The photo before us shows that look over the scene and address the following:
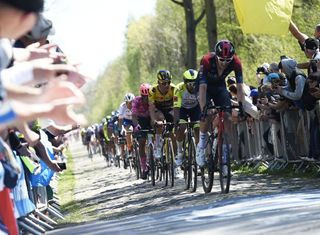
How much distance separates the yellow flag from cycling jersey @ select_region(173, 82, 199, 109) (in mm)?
1912

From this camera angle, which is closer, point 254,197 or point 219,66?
point 254,197

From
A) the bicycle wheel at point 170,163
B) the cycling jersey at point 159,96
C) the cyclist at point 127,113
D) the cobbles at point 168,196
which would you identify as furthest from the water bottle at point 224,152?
the cyclist at point 127,113

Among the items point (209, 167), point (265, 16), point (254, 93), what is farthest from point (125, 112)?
point (209, 167)

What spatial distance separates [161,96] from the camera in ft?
53.0

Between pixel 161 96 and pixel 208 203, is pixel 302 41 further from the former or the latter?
pixel 208 203

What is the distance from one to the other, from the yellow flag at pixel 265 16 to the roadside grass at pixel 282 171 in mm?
2383

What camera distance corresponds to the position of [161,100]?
53.2 feet

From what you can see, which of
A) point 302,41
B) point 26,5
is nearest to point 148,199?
point 302,41

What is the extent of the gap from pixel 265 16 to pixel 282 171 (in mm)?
3707

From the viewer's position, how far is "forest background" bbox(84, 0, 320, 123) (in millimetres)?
31219

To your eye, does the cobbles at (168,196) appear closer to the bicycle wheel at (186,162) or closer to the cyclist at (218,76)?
the bicycle wheel at (186,162)

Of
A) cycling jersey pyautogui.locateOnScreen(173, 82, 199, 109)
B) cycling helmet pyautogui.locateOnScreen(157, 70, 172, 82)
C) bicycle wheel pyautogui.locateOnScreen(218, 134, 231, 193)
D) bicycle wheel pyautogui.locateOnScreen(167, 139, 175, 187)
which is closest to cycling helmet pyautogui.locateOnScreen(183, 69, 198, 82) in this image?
cycling jersey pyautogui.locateOnScreen(173, 82, 199, 109)

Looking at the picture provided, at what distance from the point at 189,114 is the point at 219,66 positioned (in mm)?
3329

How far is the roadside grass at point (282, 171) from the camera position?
14109 millimetres
